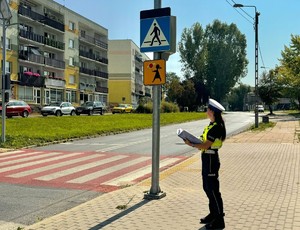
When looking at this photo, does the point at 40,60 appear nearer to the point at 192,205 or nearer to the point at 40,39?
the point at 40,39

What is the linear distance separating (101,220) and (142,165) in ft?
21.4

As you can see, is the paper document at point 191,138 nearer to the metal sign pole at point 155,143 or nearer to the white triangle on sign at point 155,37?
the metal sign pole at point 155,143

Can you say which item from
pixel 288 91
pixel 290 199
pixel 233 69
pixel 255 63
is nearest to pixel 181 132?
pixel 290 199

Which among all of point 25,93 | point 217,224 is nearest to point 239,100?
point 25,93

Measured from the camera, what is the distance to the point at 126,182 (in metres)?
9.34

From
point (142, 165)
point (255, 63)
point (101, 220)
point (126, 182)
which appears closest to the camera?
point (101, 220)

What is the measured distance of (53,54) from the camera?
198ft

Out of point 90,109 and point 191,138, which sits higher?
point 90,109

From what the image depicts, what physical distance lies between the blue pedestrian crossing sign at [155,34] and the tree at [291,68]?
44.2 m

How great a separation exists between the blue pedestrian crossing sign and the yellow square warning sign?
241mm

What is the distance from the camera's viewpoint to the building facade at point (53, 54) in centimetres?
→ 4931

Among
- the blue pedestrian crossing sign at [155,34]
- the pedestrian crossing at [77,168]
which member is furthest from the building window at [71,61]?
the blue pedestrian crossing sign at [155,34]

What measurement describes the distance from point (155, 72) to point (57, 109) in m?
35.5

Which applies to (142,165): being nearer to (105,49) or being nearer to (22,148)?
(22,148)
